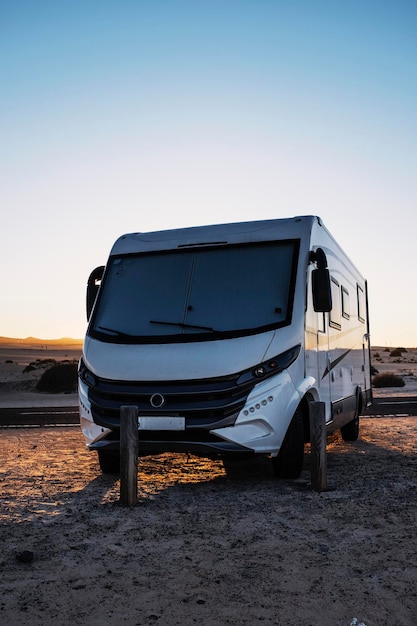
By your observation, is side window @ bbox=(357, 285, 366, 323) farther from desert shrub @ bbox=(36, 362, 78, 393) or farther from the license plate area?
desert shrub @ bbox=(36, 362, 78, 393)

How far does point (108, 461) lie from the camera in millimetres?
7746

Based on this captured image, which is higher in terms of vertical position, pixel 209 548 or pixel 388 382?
pixel 209 548

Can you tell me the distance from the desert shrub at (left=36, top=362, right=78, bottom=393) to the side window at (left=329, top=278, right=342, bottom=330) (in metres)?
19.4

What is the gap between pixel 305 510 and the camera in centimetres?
594

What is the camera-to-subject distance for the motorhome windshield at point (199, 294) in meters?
A: 7.04

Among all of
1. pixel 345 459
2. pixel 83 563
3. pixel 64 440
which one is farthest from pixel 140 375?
pixel 64 440

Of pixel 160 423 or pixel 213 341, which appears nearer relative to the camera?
pixel 160 423

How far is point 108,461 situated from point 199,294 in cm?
230

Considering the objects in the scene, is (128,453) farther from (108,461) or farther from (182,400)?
(108,461)

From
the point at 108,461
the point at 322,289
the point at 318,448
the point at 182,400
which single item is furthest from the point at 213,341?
the point at 108,461

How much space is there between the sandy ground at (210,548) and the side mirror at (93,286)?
6.97 feet

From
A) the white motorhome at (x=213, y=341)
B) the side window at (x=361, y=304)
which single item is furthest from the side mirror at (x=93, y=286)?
the side window at (x=361, y=304)

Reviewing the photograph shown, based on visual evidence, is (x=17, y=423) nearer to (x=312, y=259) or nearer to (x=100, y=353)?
(x=100, y=353)

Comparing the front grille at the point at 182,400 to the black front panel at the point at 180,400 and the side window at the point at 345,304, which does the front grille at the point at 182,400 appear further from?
the side window at the point at 345,304
